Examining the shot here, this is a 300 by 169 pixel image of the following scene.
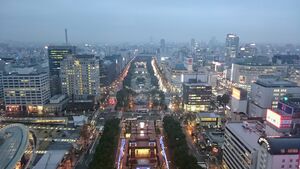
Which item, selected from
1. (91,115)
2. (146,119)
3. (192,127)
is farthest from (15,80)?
(192,127)

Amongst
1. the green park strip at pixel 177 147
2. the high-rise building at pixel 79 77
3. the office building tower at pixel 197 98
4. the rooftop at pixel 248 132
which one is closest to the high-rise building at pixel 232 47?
the office building tower at pixel 197 98

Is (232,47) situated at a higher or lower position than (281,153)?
higher

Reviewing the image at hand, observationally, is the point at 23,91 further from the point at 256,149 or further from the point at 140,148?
the point at 256,149

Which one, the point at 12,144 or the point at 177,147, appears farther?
the point at 177,147

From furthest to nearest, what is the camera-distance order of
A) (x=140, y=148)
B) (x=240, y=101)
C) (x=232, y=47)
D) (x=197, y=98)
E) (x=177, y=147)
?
(x=232, y=47)
(x=197, y=98)
(x=240, y=101)
(x=140, y=148)
(x=177, y=147)

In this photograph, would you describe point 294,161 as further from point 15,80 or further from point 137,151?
point 15,80

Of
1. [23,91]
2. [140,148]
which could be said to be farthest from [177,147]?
[23,91]
